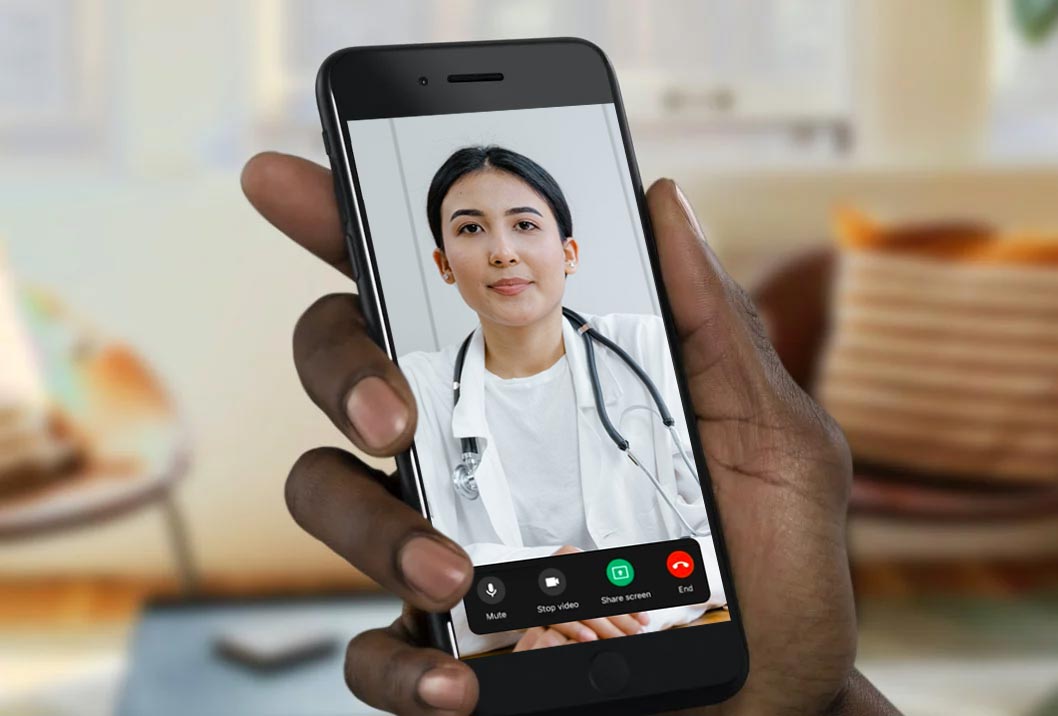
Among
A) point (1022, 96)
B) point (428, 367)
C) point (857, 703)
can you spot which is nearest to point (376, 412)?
point (428, 367)

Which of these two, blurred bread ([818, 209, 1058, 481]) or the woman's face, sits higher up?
the woman's face

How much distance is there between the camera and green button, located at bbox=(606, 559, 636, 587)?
0.62 m

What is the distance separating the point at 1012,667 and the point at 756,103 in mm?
1253

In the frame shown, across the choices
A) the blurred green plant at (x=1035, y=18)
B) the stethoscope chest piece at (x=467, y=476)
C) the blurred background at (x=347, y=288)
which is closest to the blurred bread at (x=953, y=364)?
the blurred background at (x=347, y=288)

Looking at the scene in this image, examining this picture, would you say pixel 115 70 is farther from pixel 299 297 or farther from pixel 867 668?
pixel 867 668

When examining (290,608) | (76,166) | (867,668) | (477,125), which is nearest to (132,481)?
(290,608)

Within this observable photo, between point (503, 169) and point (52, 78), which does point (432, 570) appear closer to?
point (503, 169)

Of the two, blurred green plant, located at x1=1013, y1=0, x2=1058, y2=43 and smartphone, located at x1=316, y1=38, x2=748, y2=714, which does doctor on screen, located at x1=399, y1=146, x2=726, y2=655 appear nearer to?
smartphone, located at x1=316, y1=38, x2=748, y2=714

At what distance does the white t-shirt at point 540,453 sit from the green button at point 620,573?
16 millimetres

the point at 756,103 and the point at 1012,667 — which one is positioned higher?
the point at 756,103

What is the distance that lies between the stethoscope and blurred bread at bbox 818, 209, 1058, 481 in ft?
4.91

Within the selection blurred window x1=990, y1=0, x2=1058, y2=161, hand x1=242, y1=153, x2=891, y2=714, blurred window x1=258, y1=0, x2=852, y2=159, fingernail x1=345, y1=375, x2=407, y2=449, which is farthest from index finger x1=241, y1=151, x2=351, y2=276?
blurred window x1=990, y1=0, x2=1058, y2=161

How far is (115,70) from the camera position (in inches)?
93.8

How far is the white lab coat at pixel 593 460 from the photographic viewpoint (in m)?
0.60
